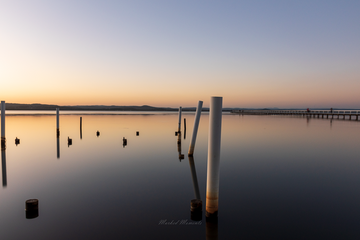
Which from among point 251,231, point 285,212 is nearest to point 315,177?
point 285,212

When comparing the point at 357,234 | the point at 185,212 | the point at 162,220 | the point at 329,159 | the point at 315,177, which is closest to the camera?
the point at 357,234

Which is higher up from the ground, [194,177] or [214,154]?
[214,154]

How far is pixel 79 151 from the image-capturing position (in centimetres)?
1906

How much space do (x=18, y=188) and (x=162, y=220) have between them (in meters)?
7.51

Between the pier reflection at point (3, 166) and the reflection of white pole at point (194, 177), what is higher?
the reflection of white pole at point (194, 177)

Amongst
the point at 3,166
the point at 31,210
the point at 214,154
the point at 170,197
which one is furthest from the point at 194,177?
the point at 3,166

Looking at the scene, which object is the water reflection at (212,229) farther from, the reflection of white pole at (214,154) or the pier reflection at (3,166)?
the pier reflection at (3,166)

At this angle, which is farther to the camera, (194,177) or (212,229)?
(194,177)

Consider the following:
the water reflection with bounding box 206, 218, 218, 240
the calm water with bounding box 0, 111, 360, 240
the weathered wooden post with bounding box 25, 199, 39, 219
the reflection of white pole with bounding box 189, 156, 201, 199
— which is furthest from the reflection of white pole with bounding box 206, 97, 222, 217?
the weathered wooden post with bounding box 25, 199, 39, 219

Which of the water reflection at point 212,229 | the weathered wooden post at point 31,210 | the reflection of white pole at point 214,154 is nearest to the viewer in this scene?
the water reflection at point 212,229

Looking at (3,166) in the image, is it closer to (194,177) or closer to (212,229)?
(194,177)

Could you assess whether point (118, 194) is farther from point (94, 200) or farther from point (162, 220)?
point (162, 220)

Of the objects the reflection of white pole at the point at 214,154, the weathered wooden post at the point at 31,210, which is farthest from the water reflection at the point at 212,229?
the weathered wooden post at the point at 31,210

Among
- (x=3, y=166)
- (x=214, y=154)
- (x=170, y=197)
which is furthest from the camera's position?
(x=3, y=166)
